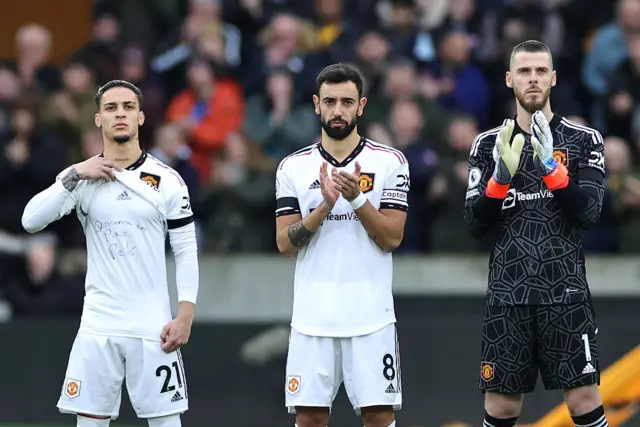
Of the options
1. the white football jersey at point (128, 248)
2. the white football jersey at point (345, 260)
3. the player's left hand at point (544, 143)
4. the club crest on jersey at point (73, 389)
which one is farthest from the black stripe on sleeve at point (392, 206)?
the club crest on jersey at point (73, 389)

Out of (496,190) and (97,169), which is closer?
(496,190)

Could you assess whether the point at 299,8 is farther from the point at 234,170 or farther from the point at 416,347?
the point at 416,347

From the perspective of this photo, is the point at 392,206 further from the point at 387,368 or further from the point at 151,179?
the point at 151,179

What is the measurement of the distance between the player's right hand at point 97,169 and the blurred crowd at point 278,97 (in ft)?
15.6

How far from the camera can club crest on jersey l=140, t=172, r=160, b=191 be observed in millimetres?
8945

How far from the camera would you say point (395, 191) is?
9.02 metres

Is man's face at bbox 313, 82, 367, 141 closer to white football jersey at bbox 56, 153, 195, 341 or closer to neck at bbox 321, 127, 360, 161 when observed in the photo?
neck at bbox 321, 127, 360, 161

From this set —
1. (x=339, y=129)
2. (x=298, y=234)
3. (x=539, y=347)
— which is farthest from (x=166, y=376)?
(x=539, y=347)

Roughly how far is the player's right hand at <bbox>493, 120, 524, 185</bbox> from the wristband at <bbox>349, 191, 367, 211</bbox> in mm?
785

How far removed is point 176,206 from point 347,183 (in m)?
1.11

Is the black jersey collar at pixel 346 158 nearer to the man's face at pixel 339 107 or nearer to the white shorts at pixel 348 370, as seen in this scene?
the man's face at pixel 339 107

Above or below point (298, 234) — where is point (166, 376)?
below

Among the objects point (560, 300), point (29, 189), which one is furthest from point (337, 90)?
point (29, 189)

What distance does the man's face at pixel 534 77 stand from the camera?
28.5 feet
